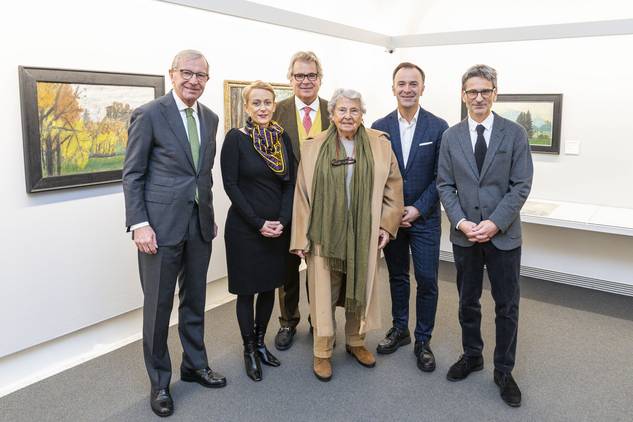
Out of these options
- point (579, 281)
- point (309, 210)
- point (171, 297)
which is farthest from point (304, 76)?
point (579, 281)

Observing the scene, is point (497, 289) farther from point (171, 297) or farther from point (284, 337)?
point (171, 297)

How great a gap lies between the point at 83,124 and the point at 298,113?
1246 mm

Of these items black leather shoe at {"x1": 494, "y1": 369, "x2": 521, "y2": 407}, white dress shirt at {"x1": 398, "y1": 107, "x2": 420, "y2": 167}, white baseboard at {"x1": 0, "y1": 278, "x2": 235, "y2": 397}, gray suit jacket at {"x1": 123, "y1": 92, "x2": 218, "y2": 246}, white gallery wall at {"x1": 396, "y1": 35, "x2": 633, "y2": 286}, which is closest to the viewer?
gray suit jacket at {"x1": 123, "y1": 92, "x2": 218, "y2": 246}

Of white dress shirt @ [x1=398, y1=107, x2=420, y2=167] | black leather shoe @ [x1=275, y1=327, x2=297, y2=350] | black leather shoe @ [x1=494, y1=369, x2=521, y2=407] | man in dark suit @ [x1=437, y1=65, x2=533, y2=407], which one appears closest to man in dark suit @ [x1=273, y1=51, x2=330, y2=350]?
black leather shoe @ [x1=275, y1=327, x2=297, y2=350]

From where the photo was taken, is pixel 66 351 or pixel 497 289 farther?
pixel 66 351

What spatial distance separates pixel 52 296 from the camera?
3.14 m

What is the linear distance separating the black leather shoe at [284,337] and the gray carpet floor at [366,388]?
7 centimetres

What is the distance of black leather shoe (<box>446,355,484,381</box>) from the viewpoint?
305 cm

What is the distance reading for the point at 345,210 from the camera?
2.89m

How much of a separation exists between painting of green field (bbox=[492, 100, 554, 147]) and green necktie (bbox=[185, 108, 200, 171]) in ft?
10.4

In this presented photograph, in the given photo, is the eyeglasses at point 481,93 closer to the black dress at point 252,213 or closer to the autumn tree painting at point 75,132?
the black dress at point 252,213

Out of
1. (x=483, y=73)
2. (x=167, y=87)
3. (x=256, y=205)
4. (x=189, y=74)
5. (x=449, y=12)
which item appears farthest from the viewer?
(x=449, y=12)

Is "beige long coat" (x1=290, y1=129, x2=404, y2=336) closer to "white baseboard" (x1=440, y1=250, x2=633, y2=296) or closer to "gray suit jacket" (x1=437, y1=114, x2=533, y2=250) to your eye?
"gray suit jacket" (x1=437, y1=114, x2=533, y2=250)

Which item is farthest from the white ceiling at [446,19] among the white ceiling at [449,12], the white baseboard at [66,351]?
the white baseboard at [66,351]
